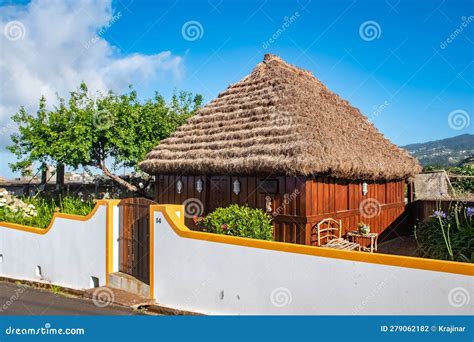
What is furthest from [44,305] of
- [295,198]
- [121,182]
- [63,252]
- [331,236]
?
[121,182]

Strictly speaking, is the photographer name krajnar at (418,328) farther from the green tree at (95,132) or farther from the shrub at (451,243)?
the green tree at (95,132)

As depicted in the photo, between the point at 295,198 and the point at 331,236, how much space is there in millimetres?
1563

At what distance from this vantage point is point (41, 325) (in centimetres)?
717

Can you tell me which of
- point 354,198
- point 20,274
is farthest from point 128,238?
point 354,198

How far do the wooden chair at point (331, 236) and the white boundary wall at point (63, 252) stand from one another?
5.19 m

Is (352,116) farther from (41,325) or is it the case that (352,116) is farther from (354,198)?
(41,325)

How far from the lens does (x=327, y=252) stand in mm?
6207

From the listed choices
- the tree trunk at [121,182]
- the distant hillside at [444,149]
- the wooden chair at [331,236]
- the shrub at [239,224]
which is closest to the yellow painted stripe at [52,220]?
the shrub at [239,224]

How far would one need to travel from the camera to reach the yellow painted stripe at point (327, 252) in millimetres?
5167

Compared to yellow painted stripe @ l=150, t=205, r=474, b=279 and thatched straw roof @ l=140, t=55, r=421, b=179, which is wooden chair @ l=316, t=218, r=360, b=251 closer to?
thatched straw roof @ l=140, t=55, r=421, b=179

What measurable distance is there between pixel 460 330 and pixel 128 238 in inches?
270

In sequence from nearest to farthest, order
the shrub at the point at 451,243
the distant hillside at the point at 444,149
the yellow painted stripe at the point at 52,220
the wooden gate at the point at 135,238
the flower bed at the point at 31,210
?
1. the shrub at the point at 451,243
2. the wooden gate at the point at 135,238
3. the yellow painted stripe at the point at 52,220
4. the flower bed at the point at 31,210
5. the distant hillside at the point at 444,149

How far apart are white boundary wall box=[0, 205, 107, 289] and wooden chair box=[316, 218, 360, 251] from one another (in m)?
5.19

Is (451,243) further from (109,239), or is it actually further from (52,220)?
(52,220)
